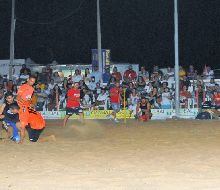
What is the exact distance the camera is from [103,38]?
59531 millimetres

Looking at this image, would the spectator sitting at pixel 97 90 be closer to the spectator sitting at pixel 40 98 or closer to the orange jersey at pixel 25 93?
the spectator sitting at pixel 40 98

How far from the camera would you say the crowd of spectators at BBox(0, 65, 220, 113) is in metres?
25.1

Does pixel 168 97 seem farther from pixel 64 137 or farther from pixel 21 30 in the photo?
pixel 21 30

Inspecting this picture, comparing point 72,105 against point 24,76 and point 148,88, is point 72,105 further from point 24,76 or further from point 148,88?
point 24,76

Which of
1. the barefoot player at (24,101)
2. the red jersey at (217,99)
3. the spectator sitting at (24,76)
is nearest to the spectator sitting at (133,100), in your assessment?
the red jersey at (217,99)

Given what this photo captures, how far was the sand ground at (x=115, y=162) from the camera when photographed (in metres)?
8.08

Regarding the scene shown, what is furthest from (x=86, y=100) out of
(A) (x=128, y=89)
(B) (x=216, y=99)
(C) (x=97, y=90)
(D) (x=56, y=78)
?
(B) (x=216, y=99)

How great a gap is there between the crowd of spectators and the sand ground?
9014mm

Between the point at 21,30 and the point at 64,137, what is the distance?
46.5 meters

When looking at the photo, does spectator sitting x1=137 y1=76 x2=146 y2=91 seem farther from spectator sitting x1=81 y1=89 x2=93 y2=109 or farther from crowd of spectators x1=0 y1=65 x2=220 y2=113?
spectator sitting x1=81 y1=89 x2=93 y2=109

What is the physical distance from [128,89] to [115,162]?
50.1ft

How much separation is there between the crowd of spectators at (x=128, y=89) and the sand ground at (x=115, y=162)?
29.6ft

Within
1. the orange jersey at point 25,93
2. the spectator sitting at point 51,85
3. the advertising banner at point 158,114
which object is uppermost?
the orange jersey at point 25,93

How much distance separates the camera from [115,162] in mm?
10203
